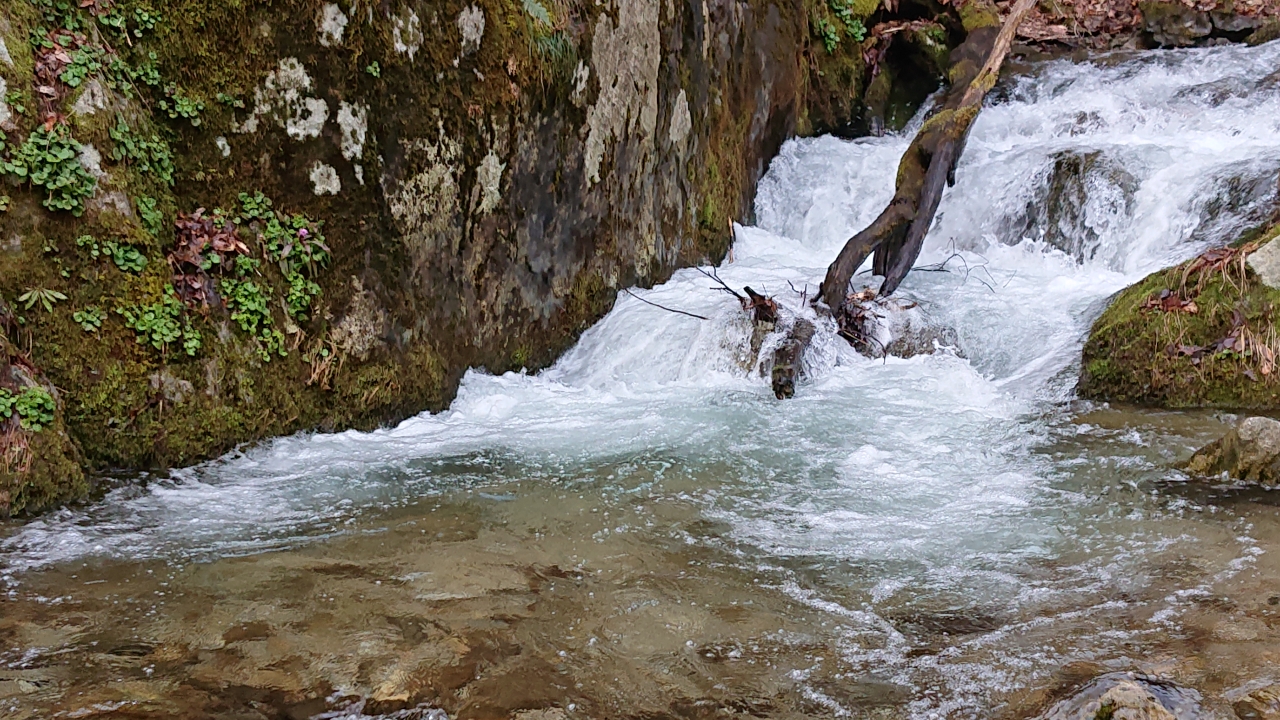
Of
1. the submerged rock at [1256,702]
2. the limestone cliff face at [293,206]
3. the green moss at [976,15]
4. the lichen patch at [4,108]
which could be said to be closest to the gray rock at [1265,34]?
the green moss at [976,15]

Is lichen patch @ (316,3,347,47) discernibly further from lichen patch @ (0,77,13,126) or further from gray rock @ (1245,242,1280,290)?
gray rock @ (1245,242,1280,290)

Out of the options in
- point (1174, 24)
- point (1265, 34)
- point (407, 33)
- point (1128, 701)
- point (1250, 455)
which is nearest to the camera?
point (1128, 701)

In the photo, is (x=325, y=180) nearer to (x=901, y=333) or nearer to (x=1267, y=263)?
(x=901, y=333)

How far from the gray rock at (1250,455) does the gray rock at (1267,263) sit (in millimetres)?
2096

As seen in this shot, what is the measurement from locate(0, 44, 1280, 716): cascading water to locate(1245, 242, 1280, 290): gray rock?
1376 millimetres

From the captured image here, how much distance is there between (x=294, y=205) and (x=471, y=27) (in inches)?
80.6

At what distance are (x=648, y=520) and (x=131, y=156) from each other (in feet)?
12.6

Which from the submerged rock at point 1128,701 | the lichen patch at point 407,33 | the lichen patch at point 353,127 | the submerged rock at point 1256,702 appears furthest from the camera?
the lichen patch at point 407,33

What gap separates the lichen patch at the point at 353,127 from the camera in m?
6.14

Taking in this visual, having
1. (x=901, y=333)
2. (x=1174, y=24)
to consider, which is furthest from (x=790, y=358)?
(x=1174, y=24)

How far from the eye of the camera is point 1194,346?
251 inches

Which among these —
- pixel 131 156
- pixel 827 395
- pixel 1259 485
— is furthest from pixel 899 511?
pixel 131 156

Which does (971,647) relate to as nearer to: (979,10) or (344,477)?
(344,477)

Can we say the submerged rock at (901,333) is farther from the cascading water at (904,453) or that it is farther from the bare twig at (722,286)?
the bare twig at (722,286)
